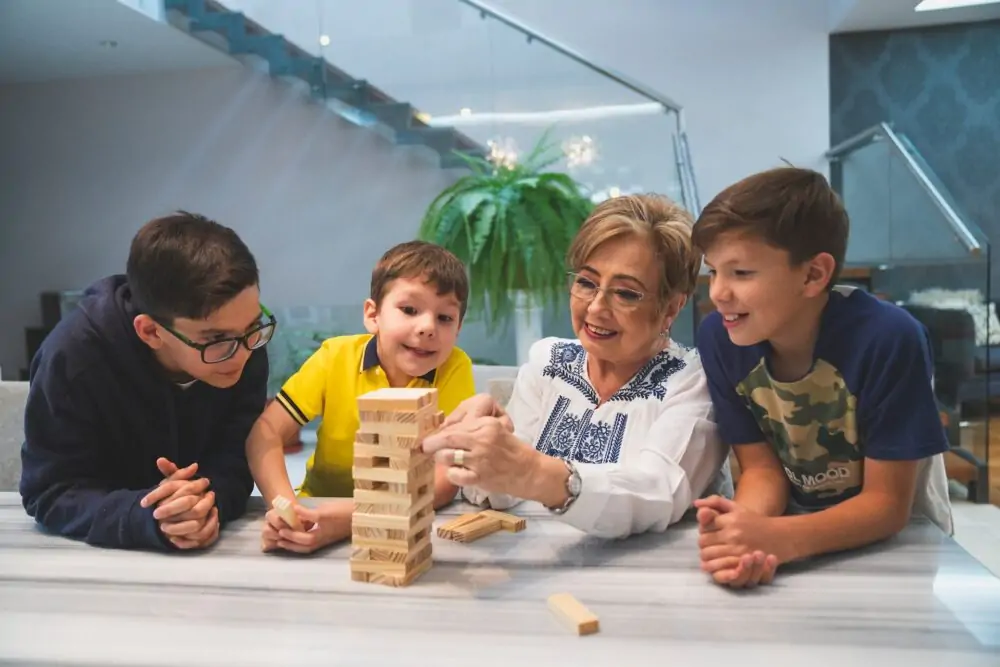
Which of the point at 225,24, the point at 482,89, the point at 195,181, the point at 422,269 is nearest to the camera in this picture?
the point at 422,269

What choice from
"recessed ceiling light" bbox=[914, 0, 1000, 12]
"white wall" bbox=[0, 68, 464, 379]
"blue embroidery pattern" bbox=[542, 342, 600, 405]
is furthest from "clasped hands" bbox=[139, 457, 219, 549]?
"recessed ceiling light" bbox=[914, 0, 1000, 12]

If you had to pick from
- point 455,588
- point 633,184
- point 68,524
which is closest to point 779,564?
point 455,588

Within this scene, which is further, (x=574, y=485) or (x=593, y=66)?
(x=593, y=66)

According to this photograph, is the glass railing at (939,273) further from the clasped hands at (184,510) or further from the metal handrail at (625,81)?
the clasped hands at (184,510)

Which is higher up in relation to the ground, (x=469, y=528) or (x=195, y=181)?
(x=195, y=181)

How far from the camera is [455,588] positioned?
103cm

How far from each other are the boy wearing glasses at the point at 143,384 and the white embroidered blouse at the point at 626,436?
1.63ft

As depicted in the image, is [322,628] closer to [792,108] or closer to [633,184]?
[633,184]

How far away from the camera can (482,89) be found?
221 inches

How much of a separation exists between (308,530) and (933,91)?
7166 millimetres

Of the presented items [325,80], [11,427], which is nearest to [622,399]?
[11,427]

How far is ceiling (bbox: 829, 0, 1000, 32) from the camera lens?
593 cm

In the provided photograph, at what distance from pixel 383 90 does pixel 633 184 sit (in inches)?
84.4

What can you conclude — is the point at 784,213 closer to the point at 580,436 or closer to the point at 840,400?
the point at 840,400
